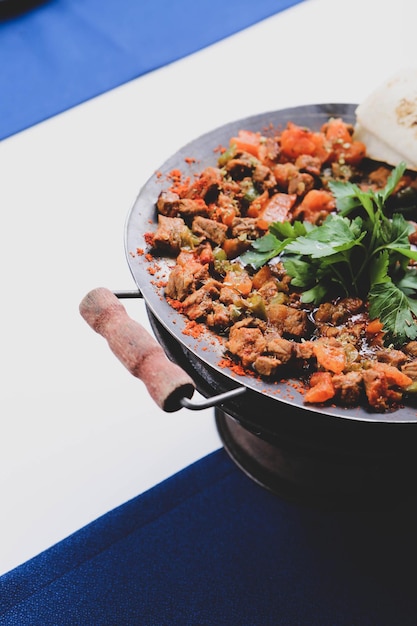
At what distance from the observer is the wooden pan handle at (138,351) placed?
149 centimetres

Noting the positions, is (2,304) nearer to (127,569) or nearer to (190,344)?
(127,569)

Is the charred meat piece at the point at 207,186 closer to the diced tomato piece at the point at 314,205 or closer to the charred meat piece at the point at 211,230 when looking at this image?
the charred meat piece at the point at 211,230

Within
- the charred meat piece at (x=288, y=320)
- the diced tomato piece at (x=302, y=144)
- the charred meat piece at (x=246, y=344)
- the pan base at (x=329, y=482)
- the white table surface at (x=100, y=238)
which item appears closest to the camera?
the charred meat piece at (x=246, y=344)

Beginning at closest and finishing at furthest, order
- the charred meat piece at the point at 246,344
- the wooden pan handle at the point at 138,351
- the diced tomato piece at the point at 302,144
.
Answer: the wooden pan handle at the point at 138,351 → the charred meat piece at the point at 246,344 → the diced tomato piece at the point at 302,144

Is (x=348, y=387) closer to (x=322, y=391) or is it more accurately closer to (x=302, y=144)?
(x=322, y=391)

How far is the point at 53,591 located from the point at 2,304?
4.19 ft

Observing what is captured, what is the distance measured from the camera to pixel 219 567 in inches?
88.3

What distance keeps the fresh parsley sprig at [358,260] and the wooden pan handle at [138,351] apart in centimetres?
45

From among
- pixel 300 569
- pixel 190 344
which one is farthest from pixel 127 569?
pixel 190 344

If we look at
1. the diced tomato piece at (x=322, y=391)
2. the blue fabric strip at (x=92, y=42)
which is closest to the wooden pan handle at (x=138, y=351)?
the diced tomato piece at (x=322, y=391)

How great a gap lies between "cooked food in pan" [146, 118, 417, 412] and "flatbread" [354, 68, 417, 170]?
0.07 m

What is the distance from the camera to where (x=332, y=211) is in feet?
6.93

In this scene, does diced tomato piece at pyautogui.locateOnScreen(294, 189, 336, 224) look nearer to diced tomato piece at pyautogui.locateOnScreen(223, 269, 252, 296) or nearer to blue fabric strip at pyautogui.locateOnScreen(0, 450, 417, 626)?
diced tomato piece at pyautogui.locateOnScreen(223, 269, 252, 296)

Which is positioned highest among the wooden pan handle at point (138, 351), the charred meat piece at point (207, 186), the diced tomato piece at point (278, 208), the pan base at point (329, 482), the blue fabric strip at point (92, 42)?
the blue fabric strip at point (92, 42)
